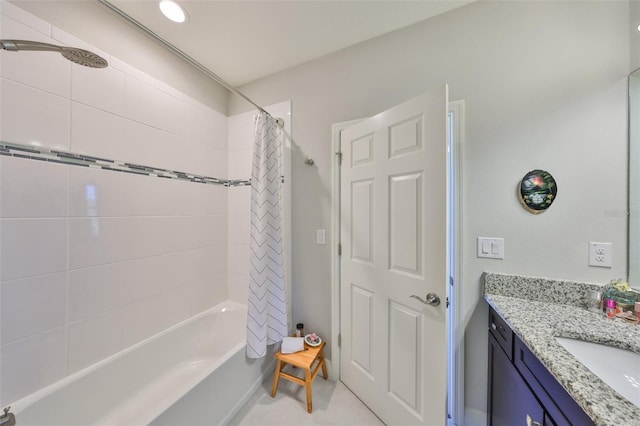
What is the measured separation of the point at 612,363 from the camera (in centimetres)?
76

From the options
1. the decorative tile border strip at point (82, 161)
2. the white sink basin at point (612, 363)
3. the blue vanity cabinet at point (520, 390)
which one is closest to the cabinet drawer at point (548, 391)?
the blue vanity cabinet at point (520, 390)

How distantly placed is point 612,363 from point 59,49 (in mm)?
2375

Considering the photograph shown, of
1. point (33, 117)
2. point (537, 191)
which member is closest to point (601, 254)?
point (537, 191)

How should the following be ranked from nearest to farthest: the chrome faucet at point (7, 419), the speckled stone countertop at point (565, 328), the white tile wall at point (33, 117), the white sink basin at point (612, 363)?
the speckled stone countertop at point (565, 328) → the white sink basin at point (612, 363) → the chrome faucet at point (7, 419) → the white tile wall at point (33, 117)

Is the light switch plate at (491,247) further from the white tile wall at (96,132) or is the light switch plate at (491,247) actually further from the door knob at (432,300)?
the white tile wall at (96,132)

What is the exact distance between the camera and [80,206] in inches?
48.4

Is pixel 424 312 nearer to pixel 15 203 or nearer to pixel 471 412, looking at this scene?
pixel 471 412

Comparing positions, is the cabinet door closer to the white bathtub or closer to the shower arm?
the white bathtub

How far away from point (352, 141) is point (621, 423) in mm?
1556

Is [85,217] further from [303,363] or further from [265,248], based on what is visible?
[303,363]

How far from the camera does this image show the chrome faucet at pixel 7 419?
0.90m

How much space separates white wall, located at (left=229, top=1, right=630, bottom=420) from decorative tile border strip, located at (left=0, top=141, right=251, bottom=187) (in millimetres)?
1668

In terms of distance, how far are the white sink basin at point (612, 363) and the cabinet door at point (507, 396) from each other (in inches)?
8.8

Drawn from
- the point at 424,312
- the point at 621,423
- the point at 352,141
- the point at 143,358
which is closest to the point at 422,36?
the point at 352,141
